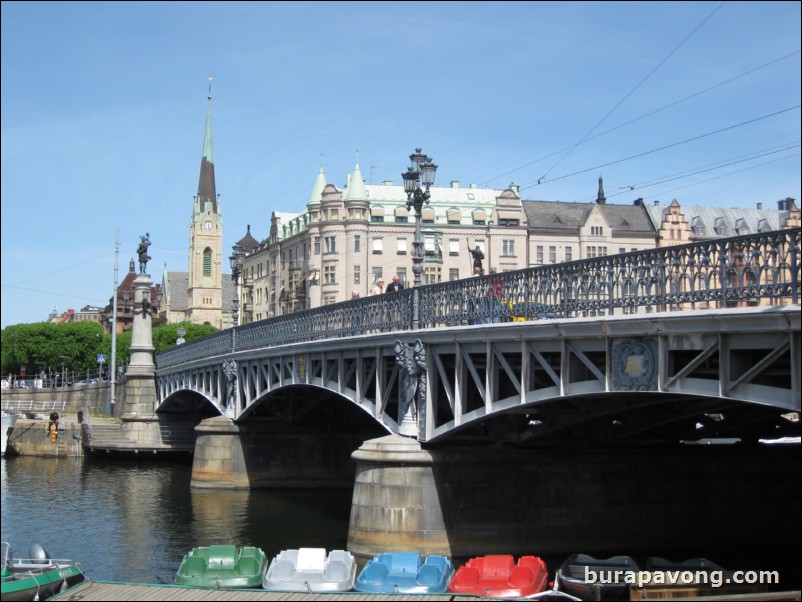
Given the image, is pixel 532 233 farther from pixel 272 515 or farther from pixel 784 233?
pixel 784 233

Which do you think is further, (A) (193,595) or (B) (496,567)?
(B) (496,567)

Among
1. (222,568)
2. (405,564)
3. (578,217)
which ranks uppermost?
(578,217)

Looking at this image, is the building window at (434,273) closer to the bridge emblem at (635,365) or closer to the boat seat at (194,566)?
the boat seat at (194,566)

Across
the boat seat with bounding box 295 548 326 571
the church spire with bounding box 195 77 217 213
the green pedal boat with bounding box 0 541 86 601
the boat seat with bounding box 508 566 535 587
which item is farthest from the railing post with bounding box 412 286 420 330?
the church spire with bounding box 195 77 217 213

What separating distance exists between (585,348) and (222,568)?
964 cm

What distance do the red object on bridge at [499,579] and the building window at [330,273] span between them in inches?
2867

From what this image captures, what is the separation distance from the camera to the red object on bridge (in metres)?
22.9

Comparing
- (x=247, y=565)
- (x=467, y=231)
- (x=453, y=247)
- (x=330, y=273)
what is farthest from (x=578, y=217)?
(x=247, y=565)

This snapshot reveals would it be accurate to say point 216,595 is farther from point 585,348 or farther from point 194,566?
point 585,348

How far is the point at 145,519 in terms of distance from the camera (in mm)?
40812

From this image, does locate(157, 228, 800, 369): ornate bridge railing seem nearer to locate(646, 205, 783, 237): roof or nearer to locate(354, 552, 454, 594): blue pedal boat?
locate(354, 552, 454, 594): blue pedal boat

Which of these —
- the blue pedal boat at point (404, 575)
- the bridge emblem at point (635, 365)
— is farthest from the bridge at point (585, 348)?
the blue pedal boat at point (404, 575)

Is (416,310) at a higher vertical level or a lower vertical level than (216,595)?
higher

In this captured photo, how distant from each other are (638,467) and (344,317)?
33.9 ft
